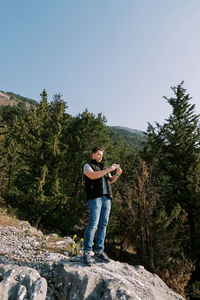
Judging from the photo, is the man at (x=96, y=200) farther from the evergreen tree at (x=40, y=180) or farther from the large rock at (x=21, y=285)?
the evergreen tree at (x=40, y=180)

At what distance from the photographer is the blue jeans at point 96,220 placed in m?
3.44

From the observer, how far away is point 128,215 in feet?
31.9

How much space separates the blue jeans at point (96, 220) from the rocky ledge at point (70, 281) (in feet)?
1.27

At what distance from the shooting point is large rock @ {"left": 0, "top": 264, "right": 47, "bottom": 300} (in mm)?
2691

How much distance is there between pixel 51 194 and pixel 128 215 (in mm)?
5031

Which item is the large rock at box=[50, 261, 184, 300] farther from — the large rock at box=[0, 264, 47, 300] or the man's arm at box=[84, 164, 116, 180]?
the man's arm at box=[84, 164, 116, 180]

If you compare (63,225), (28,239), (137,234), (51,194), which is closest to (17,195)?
(51,194)

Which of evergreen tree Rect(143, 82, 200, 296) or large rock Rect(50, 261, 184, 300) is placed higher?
evergreen tree Rect(143, 82, 200, 296)

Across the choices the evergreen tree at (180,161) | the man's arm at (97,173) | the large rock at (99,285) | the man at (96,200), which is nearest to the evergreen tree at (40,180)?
the evergreen tree at (180,161)

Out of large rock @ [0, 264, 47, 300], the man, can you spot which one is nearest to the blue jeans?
the man

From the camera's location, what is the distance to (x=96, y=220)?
3459 millimetres

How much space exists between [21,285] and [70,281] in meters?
0.77

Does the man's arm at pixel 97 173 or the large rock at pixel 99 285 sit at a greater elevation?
the man's arm at pixel 97 173

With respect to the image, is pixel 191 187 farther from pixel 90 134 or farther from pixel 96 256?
pixel 96 256
